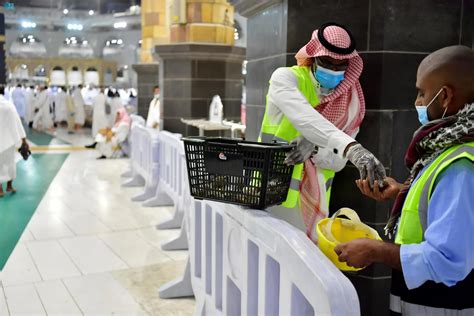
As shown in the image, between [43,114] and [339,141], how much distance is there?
16885 mm

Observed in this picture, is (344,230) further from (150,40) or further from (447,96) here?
(150,40)

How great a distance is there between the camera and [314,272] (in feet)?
4.48

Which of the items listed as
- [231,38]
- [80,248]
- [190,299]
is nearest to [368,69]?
[190,299]

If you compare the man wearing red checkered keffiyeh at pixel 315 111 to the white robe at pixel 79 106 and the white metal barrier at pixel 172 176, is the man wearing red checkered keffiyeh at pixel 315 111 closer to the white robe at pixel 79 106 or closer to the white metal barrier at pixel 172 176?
the white metal barrier at pixel 172 176

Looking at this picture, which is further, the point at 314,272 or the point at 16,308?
the point at 16,308

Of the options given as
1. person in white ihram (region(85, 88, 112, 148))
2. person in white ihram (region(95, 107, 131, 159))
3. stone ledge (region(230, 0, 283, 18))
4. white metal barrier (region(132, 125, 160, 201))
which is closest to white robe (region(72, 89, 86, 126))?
person in white ihram (region(85, 88, 112, 148))

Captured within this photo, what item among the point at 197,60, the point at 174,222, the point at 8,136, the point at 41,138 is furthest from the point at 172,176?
the point at 41,138

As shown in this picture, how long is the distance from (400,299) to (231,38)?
6356 mm

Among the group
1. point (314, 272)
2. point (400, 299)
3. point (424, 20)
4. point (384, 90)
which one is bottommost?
point (400, 299)

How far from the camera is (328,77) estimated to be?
241 cm

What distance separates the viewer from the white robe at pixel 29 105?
18.7 m

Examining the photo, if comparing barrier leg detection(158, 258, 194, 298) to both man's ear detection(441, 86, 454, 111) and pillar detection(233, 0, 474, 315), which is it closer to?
pillar detection(233, 0, 474, 315)

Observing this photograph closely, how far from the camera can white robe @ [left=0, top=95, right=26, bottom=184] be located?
6.77 metres

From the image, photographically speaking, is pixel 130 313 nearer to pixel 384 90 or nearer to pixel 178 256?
pixel 178 256
